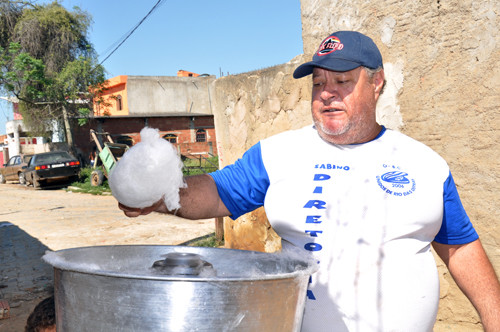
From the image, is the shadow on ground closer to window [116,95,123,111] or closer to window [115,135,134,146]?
window [115,135,134,146]

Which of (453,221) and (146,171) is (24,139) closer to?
(146,171)

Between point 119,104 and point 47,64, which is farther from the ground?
point 47,64

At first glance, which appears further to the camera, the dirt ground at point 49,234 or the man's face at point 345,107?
the dirt ground at point 49,234

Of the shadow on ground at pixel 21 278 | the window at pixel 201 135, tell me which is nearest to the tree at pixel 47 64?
the window at pixel 201 135

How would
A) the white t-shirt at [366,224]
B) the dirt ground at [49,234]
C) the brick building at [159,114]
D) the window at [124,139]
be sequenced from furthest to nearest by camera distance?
the window at [124,139] → the brick building at [159,114] → the dirt ground at [49,234] → the white t-shirt at [366,224]

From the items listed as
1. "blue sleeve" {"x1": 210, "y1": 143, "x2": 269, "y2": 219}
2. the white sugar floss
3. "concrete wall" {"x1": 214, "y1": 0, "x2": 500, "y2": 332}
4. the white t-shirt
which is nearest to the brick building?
"concrete wall" {"x1": 214, "y1": 0, "x2": 500, "y2": 332}

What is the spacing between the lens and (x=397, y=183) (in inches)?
59.8

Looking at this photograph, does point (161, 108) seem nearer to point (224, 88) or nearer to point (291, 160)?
point (224, 88)

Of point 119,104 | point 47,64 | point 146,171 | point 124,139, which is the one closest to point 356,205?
point 146,171

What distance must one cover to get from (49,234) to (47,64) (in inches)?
706

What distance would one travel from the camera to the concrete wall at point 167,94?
29.6m

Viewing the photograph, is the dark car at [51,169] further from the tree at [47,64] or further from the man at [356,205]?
the man at [356,205]

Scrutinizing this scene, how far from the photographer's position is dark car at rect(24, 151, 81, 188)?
628 inches

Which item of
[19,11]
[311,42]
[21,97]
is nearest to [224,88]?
[311,42]
